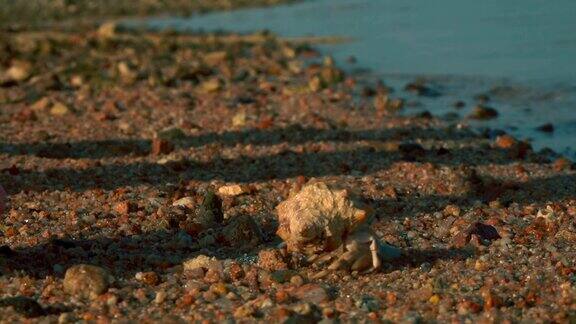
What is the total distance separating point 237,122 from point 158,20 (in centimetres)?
1329

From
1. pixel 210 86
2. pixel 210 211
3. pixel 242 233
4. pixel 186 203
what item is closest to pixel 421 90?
pixel 210 86

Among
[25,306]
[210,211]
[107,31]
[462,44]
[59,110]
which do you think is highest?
[25,306]

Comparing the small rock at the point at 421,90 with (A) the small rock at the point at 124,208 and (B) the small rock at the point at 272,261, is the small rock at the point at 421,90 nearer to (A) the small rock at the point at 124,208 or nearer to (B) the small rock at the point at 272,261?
(A) the small rock at the point at 124,208

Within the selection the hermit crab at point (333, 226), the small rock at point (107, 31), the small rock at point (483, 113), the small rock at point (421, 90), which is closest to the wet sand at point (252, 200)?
the hermit crab at point (333, 226)

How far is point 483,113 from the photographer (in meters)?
10.7

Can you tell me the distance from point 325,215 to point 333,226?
0.06 meters

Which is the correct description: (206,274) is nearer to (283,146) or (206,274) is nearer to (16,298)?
(16,298)

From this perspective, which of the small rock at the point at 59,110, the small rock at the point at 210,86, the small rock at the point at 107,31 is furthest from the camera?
the small rock at the point at 107,31

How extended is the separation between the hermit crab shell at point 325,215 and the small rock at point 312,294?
40 centimetres

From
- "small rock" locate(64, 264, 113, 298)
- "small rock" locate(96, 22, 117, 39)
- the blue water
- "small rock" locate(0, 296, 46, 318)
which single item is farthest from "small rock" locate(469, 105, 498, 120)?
"small rock" locate(96, 22, 117, 39)

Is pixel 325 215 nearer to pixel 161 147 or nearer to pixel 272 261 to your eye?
pixel 272 261

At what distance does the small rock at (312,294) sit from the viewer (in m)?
4.78

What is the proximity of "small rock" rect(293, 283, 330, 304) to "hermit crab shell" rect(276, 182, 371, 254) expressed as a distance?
404 millimetres

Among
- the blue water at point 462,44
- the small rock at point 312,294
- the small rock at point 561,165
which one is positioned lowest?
the blue water at point 462,44
